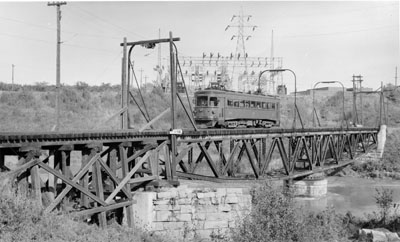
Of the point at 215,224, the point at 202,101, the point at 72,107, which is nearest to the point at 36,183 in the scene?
the point at 215,224

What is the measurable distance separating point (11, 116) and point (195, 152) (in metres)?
18.1

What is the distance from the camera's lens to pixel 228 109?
101ft

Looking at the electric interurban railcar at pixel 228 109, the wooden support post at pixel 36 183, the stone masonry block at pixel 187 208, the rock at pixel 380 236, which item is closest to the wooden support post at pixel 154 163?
the stone masonry block at pixel 187 208

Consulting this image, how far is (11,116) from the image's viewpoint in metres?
40.1

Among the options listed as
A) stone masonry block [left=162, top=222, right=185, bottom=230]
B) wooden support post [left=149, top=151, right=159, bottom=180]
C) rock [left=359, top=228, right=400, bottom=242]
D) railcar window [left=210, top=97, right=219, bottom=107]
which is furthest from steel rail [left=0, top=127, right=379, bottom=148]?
rock [left=359, top=228, right=400, bottom=242]

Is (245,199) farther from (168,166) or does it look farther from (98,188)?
(98,188)

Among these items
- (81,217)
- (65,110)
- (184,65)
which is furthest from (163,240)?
(184,65)

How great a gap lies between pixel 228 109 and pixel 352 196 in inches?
579

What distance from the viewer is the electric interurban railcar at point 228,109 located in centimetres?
2978

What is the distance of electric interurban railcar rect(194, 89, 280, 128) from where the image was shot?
2978 centimetres

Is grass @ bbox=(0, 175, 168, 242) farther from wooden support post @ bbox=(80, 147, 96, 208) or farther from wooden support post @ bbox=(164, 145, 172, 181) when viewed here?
wooden support post @ bbox=(164, 145, 172, 181)

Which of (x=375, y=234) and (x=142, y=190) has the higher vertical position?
(x=142, y=190)

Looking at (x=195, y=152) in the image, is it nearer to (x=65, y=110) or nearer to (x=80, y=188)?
(x=65, y=110)

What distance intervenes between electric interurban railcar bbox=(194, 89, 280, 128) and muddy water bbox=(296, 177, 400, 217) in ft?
24.6
